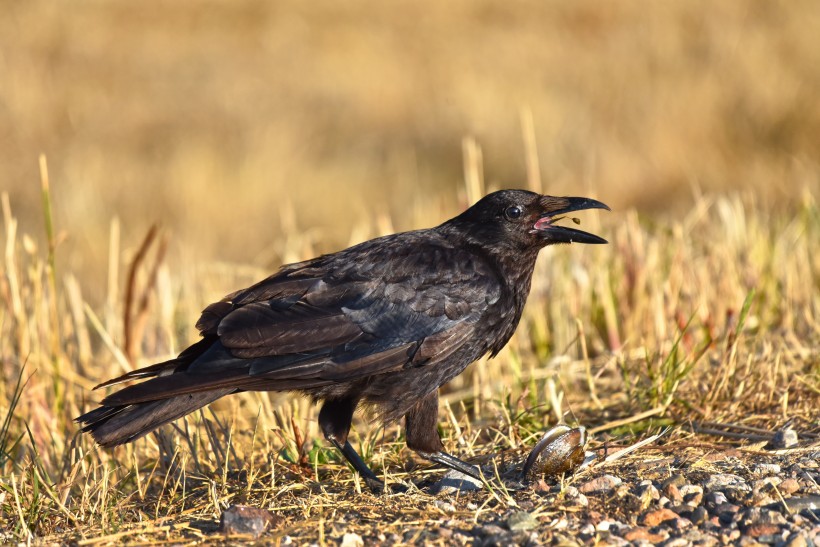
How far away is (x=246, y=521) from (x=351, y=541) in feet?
1.24

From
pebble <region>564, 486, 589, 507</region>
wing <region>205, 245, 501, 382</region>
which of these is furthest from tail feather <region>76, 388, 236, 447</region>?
pebble <region>564, 486, 589, 507</region>

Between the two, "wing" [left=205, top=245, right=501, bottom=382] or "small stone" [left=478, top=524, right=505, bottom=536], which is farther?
"wing" [left=205, top=245, right=501, bottom=382]

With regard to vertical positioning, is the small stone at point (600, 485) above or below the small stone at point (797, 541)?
above

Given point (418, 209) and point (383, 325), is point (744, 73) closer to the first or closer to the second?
point (418, 209)

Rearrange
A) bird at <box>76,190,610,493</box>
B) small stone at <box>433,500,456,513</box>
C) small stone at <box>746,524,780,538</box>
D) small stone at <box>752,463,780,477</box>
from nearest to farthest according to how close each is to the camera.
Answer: small stone at <box>746,524,780,538</box> → small stone at <box>433,500,456,513</box> → small stone at <box>752,463,780,477</box> → bird at <box>76,190,610,493</box>

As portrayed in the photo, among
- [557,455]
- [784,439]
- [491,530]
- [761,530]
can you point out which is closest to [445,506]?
[491,530]

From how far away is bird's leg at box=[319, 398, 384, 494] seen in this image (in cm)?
442

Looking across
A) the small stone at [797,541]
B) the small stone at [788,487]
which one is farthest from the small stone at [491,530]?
the small stone at [788,487]

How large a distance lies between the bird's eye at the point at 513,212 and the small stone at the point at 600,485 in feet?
4.70

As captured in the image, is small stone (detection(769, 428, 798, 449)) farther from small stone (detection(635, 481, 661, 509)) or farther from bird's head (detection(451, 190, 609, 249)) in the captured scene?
bird's head (detection(451, 190, 609, 249))

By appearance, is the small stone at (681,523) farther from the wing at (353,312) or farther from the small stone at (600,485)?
the wing at (353,312)

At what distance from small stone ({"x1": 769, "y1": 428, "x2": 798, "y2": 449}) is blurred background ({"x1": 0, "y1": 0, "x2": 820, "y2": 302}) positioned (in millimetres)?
3795

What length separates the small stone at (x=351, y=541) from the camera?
3.43m

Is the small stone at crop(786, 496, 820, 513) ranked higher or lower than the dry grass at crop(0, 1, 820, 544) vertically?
lower
